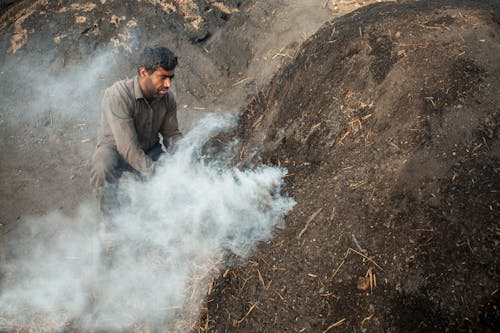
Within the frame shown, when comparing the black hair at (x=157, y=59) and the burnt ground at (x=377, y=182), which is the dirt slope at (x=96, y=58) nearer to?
the burnt ground at (x=377, y=182)

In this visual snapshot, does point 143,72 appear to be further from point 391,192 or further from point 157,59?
point 391,192

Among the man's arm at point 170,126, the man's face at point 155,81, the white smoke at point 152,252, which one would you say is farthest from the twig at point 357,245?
the man's arm at point 170,126

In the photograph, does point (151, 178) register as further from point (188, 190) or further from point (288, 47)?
point (288, 47)

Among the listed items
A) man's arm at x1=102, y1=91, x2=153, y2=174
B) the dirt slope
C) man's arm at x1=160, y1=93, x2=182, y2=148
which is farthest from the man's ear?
the dirt slope

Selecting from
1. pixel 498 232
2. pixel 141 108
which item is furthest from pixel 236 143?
pixel 498 232

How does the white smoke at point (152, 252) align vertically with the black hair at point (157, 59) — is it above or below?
below

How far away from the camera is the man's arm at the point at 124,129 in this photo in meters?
3.48

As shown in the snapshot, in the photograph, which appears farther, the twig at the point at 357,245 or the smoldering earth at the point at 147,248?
the smoldering earth at the point at 147,248

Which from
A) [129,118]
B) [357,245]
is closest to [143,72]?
[129,118]

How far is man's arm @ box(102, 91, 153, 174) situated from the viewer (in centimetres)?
348

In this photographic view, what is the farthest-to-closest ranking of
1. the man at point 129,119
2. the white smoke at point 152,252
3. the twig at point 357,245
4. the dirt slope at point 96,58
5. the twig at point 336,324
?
the dirt slope at point 96,58
the man at point 129,119
the white smoke at point 152,252
the twig at point 357,245
the twig at point 336,324

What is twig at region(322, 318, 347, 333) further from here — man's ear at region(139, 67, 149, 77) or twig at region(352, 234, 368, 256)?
man's ear at region(139, 67, 149, 77)

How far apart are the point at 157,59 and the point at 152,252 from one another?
175cm

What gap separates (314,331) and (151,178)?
207 cm
